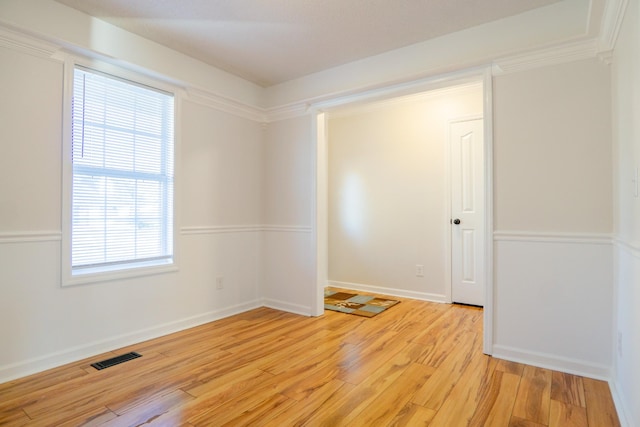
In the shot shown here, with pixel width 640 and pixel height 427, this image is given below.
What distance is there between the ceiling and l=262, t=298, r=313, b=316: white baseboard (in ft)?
8.25

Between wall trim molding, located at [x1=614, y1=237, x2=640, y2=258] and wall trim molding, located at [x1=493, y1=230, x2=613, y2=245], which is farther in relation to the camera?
wall trim molding, located at [x1=493, y1=230, x2=613, y2=245]

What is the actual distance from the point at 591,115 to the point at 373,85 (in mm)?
1663

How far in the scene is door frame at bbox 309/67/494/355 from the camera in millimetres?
2570

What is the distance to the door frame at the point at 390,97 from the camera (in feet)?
8.43

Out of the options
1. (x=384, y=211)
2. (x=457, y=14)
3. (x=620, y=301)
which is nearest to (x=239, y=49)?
(x=457, y=14)

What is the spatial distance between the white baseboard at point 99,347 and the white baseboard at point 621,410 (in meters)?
3.09

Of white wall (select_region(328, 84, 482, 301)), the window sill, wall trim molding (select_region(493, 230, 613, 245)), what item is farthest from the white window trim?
wall trim molding (select_region(493, 230, 613, 245))

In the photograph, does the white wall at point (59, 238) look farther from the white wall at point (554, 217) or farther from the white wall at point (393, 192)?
the white wall at point (554, 217)

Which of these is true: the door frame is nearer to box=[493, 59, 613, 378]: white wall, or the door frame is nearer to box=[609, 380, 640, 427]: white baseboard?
box=[493, 59, 613, 378]: white wall

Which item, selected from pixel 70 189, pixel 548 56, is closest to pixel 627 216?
pixel 548 56

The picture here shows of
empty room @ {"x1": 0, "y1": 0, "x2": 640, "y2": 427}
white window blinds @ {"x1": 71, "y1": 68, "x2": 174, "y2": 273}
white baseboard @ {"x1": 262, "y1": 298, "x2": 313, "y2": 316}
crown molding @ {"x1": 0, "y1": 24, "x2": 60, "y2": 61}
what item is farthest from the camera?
white baseboard @ {"x1": 262, "y1": 298, "x2": 313, "y2": 316}

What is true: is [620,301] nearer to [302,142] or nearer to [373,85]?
[373,85]

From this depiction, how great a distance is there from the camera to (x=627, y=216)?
1812 mm

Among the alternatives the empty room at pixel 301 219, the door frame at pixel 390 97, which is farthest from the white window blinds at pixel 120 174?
the door frame at pixel 390 97
